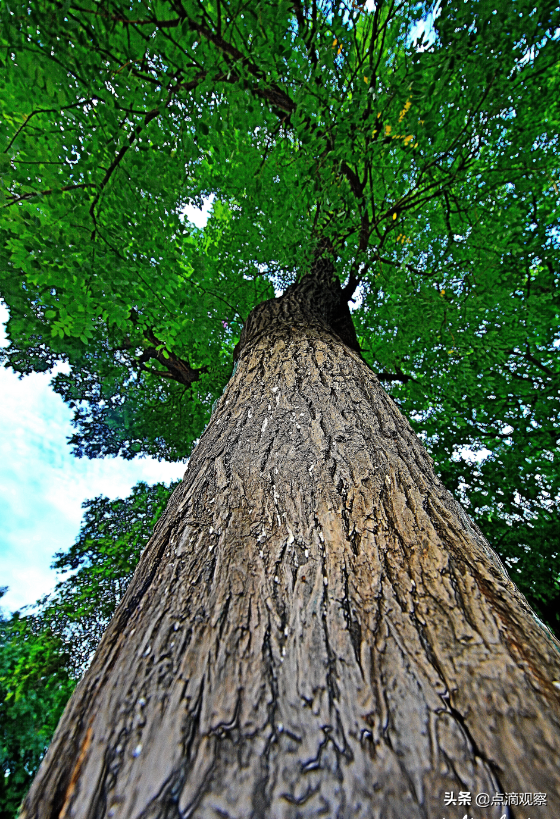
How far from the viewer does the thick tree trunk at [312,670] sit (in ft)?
1.87

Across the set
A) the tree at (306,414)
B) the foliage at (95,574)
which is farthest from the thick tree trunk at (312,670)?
the foliage at (95,574)

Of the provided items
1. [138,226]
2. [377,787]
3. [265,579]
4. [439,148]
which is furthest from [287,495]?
[439,148]

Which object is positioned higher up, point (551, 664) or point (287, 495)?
point (287, 495)

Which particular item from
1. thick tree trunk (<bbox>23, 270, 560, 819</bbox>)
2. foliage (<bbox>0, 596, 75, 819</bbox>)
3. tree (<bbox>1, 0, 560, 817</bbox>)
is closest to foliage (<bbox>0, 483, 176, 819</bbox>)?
foliage (<bbox>0, 596, 75, 819</bbox>)

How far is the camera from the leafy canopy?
82.1 inches

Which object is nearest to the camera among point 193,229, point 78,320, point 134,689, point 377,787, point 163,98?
point 377,787

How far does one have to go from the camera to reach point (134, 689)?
0.72 meters

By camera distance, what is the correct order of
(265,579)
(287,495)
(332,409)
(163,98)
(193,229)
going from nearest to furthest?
1. (265,579)
2. (287,495)
3. (332,409)
4. (163,98)
5. (193,229)

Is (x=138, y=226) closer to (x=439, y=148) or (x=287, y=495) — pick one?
(x=287, y=495)

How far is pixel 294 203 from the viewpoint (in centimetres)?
335

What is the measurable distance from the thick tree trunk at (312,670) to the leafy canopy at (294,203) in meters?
2.49

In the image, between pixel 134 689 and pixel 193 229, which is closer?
pixel 134 689

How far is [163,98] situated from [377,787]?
333 centimetres

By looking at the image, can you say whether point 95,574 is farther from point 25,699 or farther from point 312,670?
point 312,670
